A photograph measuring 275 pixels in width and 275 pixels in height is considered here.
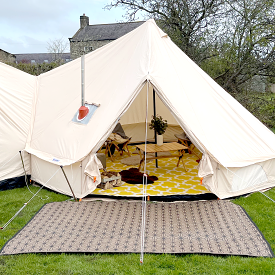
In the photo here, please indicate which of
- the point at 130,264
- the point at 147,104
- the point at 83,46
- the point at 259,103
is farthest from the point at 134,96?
the point at 83,46

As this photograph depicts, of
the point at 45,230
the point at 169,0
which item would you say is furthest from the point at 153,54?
the point at 169,0

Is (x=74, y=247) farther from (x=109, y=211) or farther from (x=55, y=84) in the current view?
(x=55, y=84)

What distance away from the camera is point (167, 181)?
5.20 meters

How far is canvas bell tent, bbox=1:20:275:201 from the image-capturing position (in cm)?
433

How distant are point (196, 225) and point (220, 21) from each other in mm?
6782

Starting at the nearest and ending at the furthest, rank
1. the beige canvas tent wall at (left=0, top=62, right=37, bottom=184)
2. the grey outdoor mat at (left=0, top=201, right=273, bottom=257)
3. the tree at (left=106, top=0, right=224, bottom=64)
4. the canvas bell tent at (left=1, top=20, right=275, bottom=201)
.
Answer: the grey outdoor mat at (left=0, top=201, right=273, bottom=257) < the canvas bell tent at (left=1, top=20, right=275, bottom=201) < the beige canvas tent wall at (left=0, top=62, right=37, bottom=184) < the tree at (left=106, top=0, right=224, bottom=64)

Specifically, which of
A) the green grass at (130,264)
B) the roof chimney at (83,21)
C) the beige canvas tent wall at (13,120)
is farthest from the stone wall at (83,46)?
the green grass at (130,264)

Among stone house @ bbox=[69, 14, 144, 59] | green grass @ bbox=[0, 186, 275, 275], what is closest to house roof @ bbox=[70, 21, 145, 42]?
stone house @ bbox=[69, 14, 144, 59]

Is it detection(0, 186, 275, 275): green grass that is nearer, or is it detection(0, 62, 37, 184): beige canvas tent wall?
detection(0, 186, 275, 275): green grass

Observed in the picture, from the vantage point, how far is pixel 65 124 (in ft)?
16.5

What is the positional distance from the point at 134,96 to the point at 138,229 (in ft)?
5.79

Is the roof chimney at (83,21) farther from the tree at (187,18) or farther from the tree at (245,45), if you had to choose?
the tree at (245,45)

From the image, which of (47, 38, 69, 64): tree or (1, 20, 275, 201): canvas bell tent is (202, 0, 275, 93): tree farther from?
(47, 38, 69, 64): tree

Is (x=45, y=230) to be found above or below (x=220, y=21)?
below
